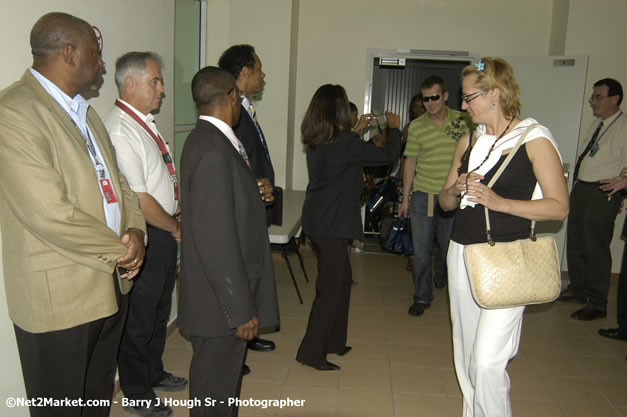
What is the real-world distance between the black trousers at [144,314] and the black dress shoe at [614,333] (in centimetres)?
325

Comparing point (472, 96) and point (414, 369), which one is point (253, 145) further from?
point (414, 369)

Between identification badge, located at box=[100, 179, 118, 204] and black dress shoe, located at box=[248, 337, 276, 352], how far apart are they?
1.82m

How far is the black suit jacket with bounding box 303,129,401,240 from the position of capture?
108 inches

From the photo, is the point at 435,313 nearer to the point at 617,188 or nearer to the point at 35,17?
the point at 617,188

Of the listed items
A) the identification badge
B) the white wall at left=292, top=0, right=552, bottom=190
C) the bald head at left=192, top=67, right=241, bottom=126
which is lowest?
the identification badge

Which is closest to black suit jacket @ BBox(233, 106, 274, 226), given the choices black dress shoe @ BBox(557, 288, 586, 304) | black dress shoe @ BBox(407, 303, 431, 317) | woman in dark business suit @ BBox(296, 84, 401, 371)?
woman in dark business suit @ BBox(296, 84, 401, 371)

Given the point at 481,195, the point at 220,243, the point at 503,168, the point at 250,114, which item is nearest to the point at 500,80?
the point at 503,168

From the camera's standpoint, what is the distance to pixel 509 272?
6.29 ft

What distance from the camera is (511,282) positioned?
6.27ft

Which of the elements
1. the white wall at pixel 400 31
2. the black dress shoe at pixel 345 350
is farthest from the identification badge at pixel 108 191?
the white wall at pixel 400 31

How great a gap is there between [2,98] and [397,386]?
96.5 inches

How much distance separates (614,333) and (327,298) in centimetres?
238

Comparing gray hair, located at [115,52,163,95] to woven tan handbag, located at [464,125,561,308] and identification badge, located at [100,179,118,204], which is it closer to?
identification badge, located at [100,179,118,204]

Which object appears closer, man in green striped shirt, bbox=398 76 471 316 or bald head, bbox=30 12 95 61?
bald head, bbox=30 12 95 61
